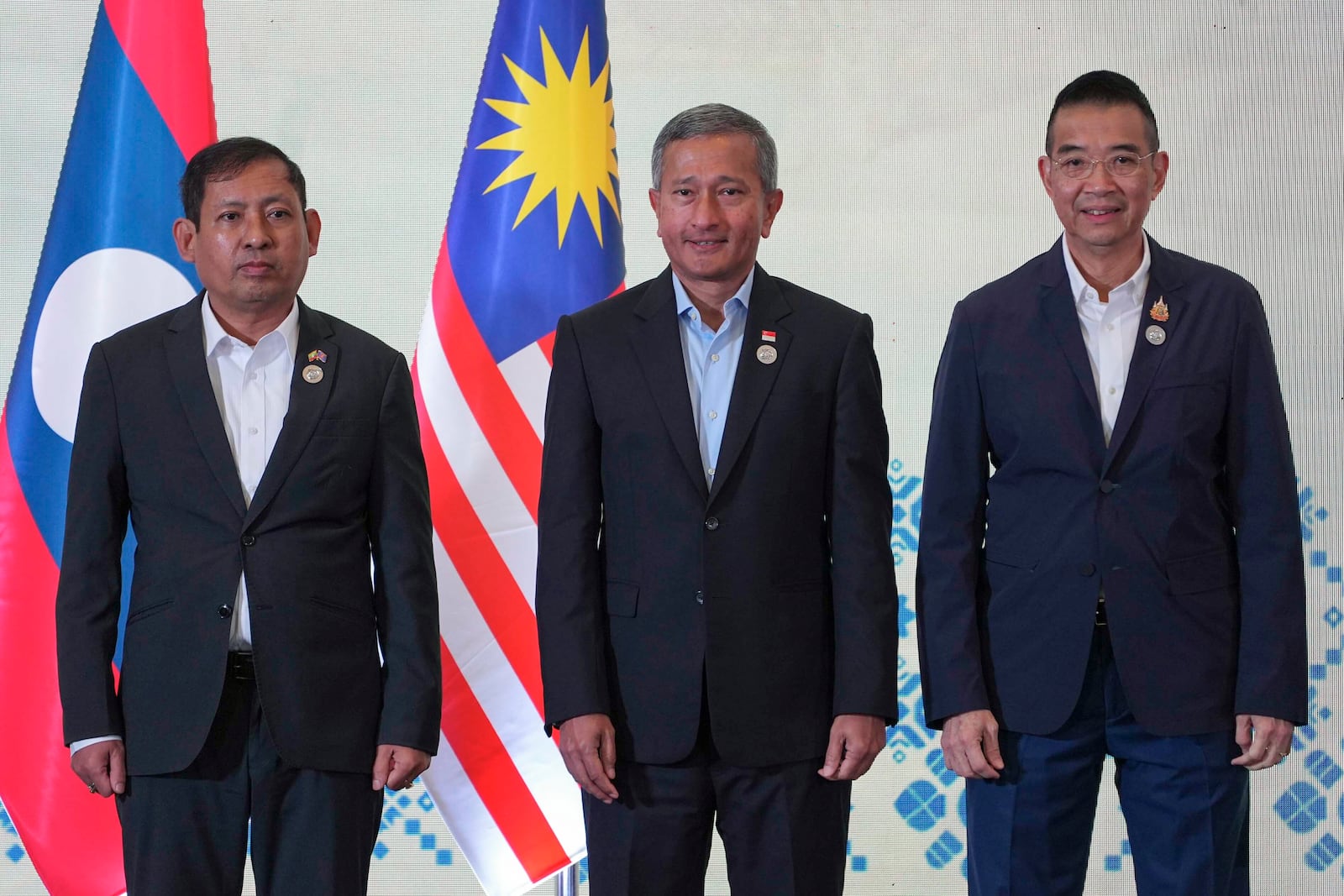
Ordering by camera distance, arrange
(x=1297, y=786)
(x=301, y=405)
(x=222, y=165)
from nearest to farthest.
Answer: (x=301, y=405), (x=222, y=165), (x=1297, y=786)

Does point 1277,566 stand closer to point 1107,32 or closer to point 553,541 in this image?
point 553,541

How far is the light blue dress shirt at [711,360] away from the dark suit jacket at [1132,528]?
0.34 m

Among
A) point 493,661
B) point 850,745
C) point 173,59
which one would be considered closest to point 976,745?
point 850,745

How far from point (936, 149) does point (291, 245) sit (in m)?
1.91

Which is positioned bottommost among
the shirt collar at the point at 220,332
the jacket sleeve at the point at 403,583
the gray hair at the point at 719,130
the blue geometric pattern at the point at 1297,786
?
the blue geometric pattern at the point at 1297,786

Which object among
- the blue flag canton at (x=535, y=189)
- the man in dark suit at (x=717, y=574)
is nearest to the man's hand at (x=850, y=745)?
the man in dark suit at (x=717, y=574)

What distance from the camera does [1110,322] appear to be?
1972 millimetres

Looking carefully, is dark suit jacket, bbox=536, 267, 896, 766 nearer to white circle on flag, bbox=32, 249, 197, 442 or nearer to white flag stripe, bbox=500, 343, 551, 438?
white flag stripe, bbox=500, 343, 551, 438

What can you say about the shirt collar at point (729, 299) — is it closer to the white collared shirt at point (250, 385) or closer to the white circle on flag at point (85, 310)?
the white collared shirt at point (250, 385)

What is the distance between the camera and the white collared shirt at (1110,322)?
6.37 feet

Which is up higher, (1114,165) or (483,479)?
(1114,165)

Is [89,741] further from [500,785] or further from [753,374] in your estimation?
[753,374]

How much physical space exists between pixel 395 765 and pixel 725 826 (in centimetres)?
50

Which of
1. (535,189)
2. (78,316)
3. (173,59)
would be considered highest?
(173,59)
